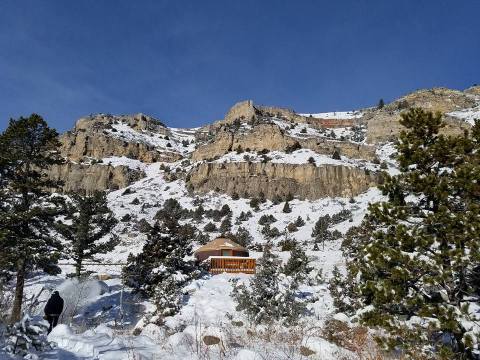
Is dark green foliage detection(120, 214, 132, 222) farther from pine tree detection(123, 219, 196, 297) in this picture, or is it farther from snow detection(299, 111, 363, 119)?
snow detection(299, 111, 363, 119)

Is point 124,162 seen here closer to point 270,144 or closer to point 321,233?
point 270,144

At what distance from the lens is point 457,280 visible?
30.6 ft

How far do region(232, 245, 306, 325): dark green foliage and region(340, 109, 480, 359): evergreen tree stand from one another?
5.67 meters

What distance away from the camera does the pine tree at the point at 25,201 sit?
18.2 metres

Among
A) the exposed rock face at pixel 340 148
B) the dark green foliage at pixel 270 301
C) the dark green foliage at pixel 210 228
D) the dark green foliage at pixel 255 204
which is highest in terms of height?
the exposed rock face at pixel 340 148

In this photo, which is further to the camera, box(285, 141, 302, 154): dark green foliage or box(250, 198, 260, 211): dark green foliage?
box(285, 141, 302, 154): dark green foliage

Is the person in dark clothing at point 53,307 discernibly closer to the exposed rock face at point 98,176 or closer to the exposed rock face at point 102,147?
the exposed rock face at point 98,176

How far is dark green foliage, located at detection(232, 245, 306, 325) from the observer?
1518 cm

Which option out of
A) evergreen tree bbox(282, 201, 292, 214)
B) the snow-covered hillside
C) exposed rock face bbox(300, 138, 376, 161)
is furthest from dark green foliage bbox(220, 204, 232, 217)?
exposed rock face bbox(300, 138, 376, 161)

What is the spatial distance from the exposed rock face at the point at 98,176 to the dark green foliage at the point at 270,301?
71.1 m

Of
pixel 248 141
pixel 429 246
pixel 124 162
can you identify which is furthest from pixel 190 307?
pixel 124 162

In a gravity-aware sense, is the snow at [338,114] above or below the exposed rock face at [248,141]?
above

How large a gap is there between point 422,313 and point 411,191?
9.81 feet

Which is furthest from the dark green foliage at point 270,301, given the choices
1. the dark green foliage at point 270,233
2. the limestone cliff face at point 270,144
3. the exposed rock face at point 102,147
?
the exposed rock face at point 102,147
